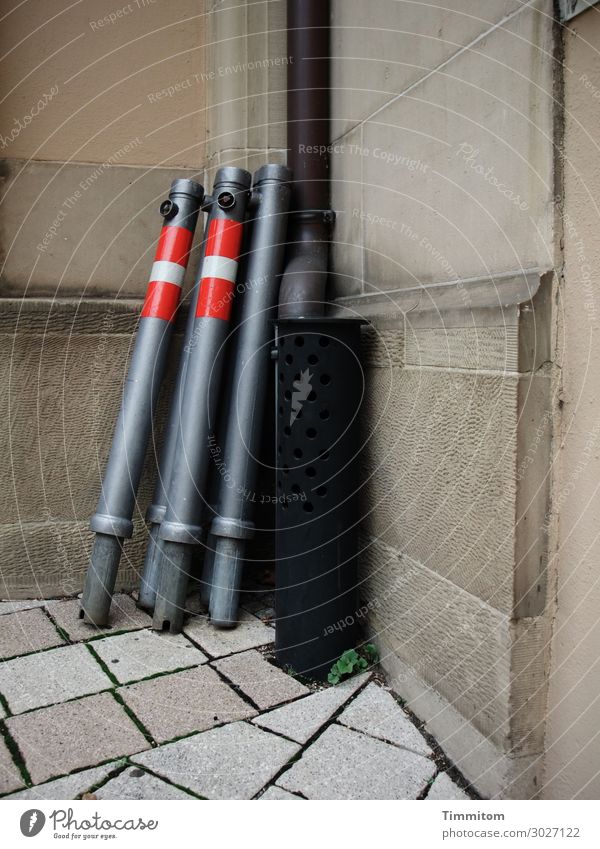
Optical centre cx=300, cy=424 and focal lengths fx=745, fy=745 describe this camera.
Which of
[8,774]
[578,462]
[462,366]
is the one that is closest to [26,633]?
[8,774]

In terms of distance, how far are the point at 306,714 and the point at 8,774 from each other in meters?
0.76

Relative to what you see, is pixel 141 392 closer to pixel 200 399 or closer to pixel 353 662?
pixel 200 399

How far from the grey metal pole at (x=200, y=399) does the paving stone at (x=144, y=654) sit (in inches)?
2.7

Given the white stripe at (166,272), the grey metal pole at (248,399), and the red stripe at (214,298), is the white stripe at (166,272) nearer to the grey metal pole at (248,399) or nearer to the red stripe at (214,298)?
the red stripe at (214,298)

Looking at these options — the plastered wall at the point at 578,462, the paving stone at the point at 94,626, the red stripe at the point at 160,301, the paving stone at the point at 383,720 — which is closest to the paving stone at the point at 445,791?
the paving stone at the point at 383,720

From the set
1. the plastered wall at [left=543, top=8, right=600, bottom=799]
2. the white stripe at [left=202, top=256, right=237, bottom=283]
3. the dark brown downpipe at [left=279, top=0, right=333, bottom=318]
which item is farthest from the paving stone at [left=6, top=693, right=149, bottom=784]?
the dark brown downpipe at [left=279, top=0, right=333, bottom=318]

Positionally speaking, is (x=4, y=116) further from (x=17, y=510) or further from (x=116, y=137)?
(x=17, y=510)

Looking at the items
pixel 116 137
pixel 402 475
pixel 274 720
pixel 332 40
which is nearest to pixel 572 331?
pixel 402 475

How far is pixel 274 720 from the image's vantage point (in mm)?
1999

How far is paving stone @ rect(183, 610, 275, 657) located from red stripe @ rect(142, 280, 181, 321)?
1099 mm

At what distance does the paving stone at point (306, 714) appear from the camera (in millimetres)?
1944

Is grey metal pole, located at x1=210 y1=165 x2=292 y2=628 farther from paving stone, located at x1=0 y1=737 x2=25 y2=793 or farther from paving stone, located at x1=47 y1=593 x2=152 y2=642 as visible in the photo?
paving stone, located at x1=0 y1=737 x2=25 y2=793

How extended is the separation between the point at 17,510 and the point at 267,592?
100 centimetres

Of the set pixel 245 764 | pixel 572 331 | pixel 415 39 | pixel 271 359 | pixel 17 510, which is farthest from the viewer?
pixel 17 510
